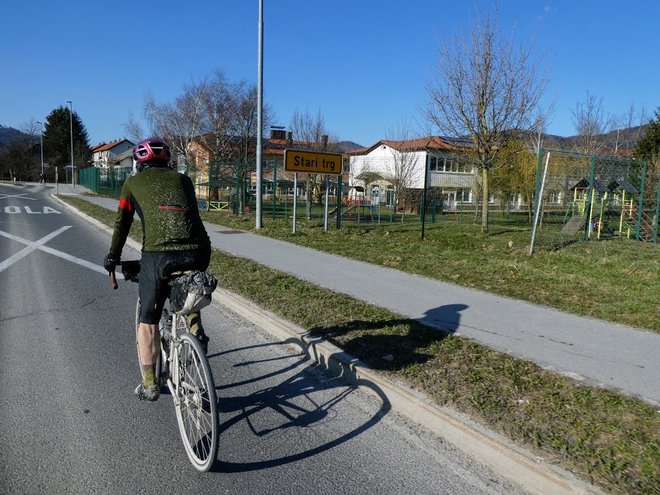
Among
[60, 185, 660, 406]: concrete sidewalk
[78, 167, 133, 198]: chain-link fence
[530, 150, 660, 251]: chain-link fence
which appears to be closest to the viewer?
[60, 185, 660, 406]: concrete sidewalk

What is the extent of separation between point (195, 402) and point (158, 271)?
2.87 ft

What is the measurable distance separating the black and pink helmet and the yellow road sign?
466 inches

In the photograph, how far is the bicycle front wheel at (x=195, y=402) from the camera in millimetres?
2926

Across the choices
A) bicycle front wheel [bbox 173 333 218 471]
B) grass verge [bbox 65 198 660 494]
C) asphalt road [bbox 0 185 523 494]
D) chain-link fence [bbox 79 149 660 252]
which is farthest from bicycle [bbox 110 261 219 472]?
chain-link fence [bbox 79 149 660 252]

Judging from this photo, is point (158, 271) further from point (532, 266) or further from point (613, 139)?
point (613, 139)

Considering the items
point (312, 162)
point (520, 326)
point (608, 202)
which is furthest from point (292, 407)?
point (608, 202)

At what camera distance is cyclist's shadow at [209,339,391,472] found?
3.32 m

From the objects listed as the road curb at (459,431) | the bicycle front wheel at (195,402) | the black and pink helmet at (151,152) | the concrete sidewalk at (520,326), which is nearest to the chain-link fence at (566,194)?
the concrete sidewalk at (520,326)

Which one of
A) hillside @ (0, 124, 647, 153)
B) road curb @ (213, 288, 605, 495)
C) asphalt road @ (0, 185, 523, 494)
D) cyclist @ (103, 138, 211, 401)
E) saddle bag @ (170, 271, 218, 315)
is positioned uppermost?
hillside @ (0, 124, 647, 153)

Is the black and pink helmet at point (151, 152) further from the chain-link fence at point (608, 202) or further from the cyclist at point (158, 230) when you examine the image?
the chain-link fence at point (608, 202)

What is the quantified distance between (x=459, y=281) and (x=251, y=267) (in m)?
3.75

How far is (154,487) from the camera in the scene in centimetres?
289

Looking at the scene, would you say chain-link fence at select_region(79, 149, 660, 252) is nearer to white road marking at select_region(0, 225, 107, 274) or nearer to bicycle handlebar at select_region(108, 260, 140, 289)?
white road marking at select_region(0, 225, 107, 274)

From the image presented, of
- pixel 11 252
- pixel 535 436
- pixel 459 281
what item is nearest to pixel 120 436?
pixel 535 436
